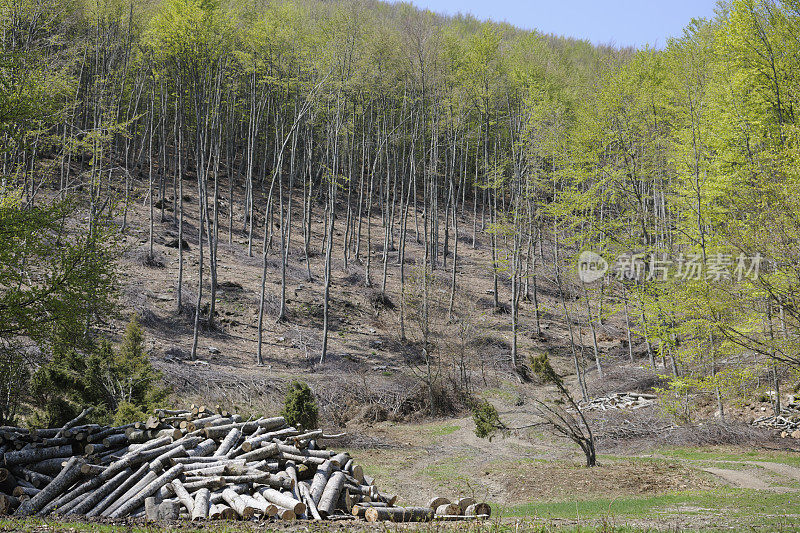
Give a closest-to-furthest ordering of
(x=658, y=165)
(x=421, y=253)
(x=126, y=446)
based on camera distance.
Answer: (x=126, y=446)
(x=658, y=165)
(x=421, y=253)

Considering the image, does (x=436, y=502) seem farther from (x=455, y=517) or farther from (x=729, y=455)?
(x=729, y=455)

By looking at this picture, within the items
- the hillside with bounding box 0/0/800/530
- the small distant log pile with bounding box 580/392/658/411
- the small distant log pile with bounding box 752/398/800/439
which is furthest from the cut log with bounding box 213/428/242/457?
the small distant log pile with bounding box 752/398/800/439

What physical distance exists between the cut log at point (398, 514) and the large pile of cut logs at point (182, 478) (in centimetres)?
2

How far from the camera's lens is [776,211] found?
479 inches

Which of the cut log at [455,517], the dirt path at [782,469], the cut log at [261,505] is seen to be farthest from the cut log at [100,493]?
the dirt path at [782,469]

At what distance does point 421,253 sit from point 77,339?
25.1 metres

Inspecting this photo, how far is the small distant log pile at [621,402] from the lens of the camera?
65.6ft

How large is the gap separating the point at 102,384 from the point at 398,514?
25.9ft

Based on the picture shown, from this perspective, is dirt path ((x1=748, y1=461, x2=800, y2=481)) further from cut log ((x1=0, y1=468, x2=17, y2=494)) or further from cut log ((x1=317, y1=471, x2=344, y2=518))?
cut log ((x1=0, y1=468, x2=17, y2=494))

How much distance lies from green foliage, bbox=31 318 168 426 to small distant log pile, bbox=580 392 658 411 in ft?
47.0

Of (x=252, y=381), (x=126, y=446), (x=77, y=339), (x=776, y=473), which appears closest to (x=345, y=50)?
(x=252, y=381)

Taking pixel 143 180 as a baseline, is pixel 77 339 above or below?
below

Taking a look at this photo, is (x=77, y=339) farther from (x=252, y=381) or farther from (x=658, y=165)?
(x=658, y=165)

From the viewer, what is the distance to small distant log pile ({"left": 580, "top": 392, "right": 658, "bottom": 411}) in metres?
20.0
